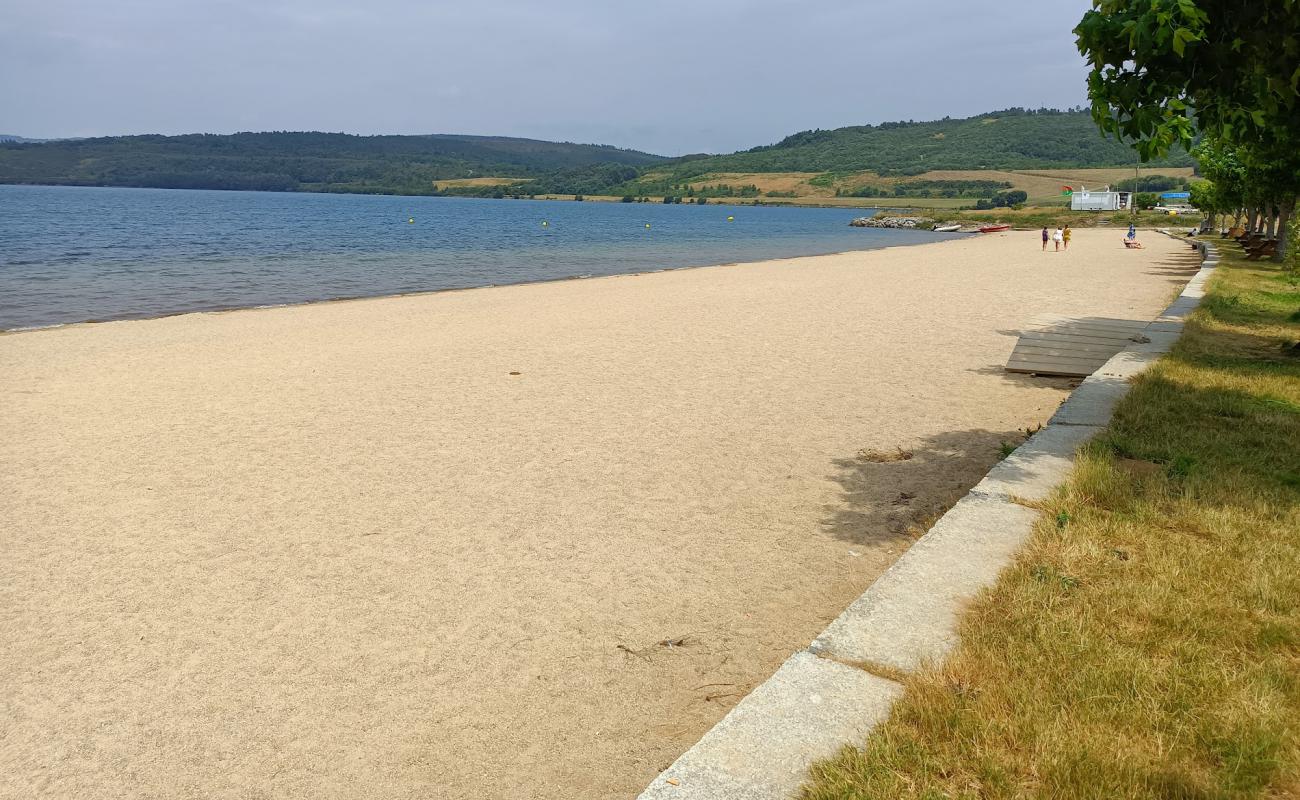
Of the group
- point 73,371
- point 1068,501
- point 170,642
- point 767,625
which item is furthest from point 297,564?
point 73,371

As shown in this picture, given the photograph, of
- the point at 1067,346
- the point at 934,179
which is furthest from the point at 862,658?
the point at 934,179

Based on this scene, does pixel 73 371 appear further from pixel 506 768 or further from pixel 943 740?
pixel 943 740

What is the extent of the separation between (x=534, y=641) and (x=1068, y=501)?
302 cm

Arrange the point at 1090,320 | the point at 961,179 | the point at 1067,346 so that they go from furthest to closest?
the point at 961,179 → the point at 1090,320 → the point at 1067,346

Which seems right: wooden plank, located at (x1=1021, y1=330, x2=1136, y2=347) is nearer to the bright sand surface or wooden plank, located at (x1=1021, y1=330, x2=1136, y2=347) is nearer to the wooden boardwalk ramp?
the wooden boardwalk ramp

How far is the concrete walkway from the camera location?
8.73 feet

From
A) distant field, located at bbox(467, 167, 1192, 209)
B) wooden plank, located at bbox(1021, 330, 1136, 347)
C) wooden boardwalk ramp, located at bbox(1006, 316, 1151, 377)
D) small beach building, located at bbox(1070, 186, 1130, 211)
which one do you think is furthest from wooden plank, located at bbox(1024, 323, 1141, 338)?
distant field, located at bbox(467, 167, 1192, 209)

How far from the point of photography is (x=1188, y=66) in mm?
4996

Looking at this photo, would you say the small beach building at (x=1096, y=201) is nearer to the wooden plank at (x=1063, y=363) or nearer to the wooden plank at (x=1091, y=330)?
the wooden plank at (x=1091, y=330)

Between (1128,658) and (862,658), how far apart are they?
96 centimetres

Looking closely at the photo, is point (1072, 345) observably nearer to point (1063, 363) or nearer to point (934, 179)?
point (1063, 363)

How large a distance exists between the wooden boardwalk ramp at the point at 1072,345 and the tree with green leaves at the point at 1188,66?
16.7 ft

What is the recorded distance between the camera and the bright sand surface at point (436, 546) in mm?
3582

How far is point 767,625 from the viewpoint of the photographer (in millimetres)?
4465
